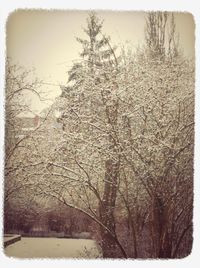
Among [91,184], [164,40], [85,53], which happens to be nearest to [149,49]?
[164,40]

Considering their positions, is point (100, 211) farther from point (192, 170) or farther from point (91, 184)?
point (192, 170)

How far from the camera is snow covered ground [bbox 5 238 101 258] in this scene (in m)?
2.46

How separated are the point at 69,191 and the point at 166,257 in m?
0.70

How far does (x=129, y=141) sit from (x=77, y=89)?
1.43 feet

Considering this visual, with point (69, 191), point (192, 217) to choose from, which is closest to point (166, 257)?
point (192, 217)

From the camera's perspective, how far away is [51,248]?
8.09 feet

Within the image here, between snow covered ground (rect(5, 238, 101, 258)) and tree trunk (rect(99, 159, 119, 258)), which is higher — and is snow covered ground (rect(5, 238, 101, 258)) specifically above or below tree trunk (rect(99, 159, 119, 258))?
below

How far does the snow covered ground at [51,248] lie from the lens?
246cm

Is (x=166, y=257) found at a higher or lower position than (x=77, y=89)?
lower

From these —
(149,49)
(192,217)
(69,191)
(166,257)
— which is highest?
(149,49)

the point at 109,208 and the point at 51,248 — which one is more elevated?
the point at 109,208

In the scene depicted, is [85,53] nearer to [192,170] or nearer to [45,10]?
[45,10]

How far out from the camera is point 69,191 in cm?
250

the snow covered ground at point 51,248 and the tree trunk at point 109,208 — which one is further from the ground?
the tree trunk at point 109,208
